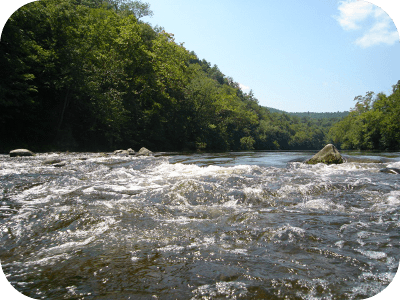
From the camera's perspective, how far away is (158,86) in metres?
31.7

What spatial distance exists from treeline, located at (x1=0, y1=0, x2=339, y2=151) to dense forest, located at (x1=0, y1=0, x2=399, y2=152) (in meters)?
0.08

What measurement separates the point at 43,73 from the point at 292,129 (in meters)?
121

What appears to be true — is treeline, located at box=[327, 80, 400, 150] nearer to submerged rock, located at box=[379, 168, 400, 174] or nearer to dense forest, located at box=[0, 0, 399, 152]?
dense forest, located at box=[0, 0, 399, 152]

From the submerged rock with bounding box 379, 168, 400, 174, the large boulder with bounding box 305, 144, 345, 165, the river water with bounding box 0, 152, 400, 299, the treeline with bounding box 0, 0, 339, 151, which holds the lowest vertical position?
the river water with bounding box 0, 152, 400, 299

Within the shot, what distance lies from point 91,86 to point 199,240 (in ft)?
73.8

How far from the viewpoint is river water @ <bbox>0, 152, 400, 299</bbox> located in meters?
2.99

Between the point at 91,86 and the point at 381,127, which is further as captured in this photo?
the point at 381,127

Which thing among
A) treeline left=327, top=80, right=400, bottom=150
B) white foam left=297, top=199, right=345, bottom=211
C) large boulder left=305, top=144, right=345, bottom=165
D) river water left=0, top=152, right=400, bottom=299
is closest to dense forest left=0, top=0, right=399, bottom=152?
river water left=0, top=152, right=400, bottom=299

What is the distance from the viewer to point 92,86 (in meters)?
23.5

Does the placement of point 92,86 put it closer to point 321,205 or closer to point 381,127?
point 321,205

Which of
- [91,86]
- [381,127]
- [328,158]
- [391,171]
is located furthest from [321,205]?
[381,127]

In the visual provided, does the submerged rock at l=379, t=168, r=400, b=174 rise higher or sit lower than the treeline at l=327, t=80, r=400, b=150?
lower

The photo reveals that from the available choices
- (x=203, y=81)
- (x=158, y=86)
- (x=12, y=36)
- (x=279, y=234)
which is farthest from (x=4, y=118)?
(x=203, y=81)

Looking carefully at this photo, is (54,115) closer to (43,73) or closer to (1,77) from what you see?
(43,73)
